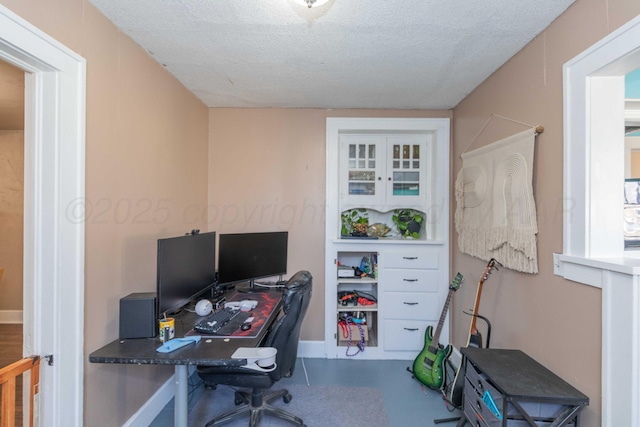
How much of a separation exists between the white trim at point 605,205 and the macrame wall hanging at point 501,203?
0.79 feet

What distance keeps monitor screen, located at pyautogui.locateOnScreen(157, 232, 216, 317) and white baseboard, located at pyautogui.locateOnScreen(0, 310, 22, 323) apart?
10.9ft

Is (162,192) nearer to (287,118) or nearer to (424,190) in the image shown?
(287,118)

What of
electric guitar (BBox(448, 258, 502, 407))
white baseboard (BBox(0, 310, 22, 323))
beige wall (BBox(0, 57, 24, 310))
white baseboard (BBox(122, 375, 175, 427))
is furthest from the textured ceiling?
white baseboard (BBox(0, 310, 22, 323))

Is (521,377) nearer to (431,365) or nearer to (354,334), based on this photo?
(431,365)

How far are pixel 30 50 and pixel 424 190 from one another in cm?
300

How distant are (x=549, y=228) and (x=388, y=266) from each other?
146 centimetres

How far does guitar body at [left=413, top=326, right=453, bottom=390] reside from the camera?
227 centimetres

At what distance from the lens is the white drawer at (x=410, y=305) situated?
2.79 m

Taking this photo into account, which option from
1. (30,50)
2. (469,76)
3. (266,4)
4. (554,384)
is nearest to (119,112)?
(30,50)

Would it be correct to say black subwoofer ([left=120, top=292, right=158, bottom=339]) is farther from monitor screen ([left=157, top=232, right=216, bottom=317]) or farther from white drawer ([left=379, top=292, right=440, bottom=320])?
white drawer ([left=379, top=292, right=440, bottom=320])

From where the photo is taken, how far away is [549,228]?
5.07ft

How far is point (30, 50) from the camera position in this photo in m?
1.09

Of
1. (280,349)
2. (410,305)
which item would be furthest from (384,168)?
(280,349)

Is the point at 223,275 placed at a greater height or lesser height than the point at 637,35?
lesser
